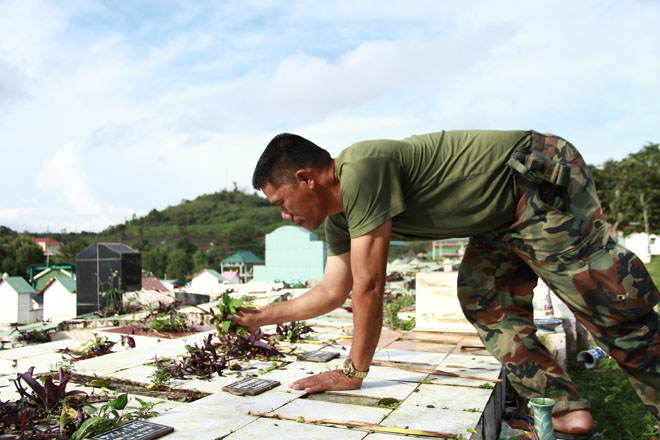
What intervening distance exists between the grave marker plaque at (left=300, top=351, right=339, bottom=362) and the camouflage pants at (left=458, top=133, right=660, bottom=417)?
4.22 feet

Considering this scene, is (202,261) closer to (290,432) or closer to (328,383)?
(328,383)

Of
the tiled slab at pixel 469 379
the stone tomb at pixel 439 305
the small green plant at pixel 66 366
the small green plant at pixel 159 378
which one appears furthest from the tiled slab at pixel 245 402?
the stone tomb at pixel 439 305

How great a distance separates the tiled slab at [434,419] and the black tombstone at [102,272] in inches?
279

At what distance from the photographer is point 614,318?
2.05 m

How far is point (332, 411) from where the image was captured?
7.51ft

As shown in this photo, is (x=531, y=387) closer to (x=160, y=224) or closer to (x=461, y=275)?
(x=461, y=275)

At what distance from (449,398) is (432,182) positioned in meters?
1.10

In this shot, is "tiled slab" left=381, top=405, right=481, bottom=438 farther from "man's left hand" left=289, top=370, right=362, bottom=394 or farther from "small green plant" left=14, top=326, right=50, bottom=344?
"small green plant" left=14, top=326, right=50, bottom=344

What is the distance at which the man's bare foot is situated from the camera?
7.70 ft

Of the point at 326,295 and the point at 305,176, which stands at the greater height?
the point at 305,176

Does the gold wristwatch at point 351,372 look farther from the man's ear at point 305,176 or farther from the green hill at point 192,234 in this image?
the green hill at point 192,234

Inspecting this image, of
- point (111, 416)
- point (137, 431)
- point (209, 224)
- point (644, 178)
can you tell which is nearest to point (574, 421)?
point (137, 431)

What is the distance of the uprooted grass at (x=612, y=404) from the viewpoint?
2846mm

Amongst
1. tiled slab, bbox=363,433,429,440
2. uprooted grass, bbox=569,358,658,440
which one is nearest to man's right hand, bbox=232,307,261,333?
tiled slab, bbox=363,433,429,440
